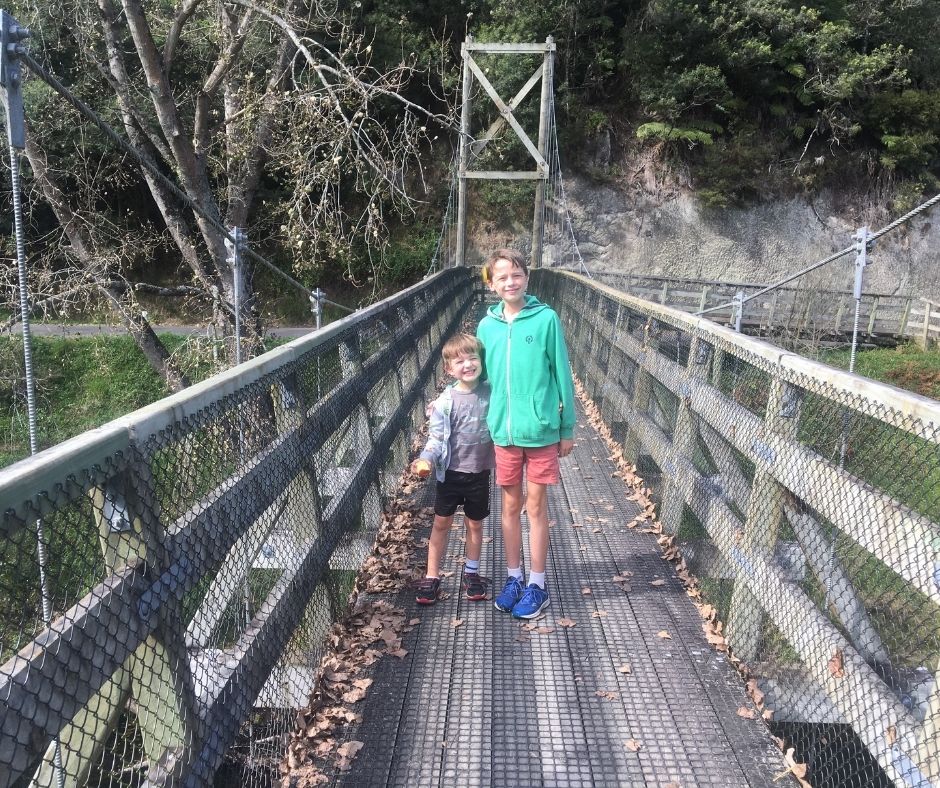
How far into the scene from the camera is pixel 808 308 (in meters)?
18.7

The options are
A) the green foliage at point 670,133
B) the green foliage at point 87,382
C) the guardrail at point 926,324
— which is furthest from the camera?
the green foliage at point 670,133

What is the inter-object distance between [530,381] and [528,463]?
0.37m

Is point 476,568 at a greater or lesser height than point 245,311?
lesser

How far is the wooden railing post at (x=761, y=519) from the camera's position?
2.71m

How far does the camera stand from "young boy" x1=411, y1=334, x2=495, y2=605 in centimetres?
315

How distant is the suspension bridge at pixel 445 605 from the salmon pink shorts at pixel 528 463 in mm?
619

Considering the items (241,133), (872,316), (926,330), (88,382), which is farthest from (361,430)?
(926,330)

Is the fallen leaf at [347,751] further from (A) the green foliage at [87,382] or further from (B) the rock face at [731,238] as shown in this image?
(B) the rock face at [731,238]

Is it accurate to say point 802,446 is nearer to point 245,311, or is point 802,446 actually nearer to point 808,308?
point 245,311

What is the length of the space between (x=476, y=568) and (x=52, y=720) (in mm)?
2254

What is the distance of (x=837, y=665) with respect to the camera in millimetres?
2246

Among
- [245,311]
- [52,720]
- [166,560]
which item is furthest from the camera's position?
[245,311]

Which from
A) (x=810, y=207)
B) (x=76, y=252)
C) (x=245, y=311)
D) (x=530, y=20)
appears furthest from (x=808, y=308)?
(x=76, y=252)

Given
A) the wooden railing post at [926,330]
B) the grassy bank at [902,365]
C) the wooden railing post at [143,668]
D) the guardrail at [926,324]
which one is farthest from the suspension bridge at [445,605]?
the guardrail at [926,324]
